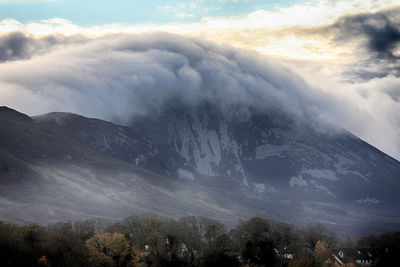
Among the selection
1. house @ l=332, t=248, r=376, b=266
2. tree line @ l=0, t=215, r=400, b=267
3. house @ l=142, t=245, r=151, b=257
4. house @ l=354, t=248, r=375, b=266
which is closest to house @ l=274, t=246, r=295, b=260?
tree line @ l=0, t=215, r=400, b=267

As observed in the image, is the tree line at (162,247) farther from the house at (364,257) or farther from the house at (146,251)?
the house at (364,257)

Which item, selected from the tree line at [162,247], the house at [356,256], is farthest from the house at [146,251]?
the house at [356,256]

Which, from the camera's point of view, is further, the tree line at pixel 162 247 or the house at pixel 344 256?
the house at pixel 344 256

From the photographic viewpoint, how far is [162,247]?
116562 millimetres

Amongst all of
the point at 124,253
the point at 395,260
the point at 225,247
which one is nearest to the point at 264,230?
the point at 225,247

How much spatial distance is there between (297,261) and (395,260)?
141ft

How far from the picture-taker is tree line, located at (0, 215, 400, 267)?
328 ft

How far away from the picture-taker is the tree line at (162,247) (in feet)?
328

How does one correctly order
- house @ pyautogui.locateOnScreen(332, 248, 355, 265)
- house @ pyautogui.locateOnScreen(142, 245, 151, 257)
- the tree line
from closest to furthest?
1. the tree line
2. house @ pyautogui.locateOnScreen(142, 245, 151, 257)
3. house @ pyautogui.locateOnScreen(332, 248, 355, 265)

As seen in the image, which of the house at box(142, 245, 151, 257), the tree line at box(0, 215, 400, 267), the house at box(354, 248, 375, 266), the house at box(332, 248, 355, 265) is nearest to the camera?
the tree line at box(0, 215, 400, 267)

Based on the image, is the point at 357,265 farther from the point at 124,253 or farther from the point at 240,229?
the point at 124,253

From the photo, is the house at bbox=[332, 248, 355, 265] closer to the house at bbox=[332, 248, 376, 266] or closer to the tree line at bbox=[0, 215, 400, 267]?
the house at bbox=[332, 248, 376, 266]

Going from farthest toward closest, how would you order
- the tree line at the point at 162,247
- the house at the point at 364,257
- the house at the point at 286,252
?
the house at the point at 364,257, the house at the point at 286,252, the tree line at the point at 162,247

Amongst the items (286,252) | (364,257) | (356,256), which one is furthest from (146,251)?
(364,257)
